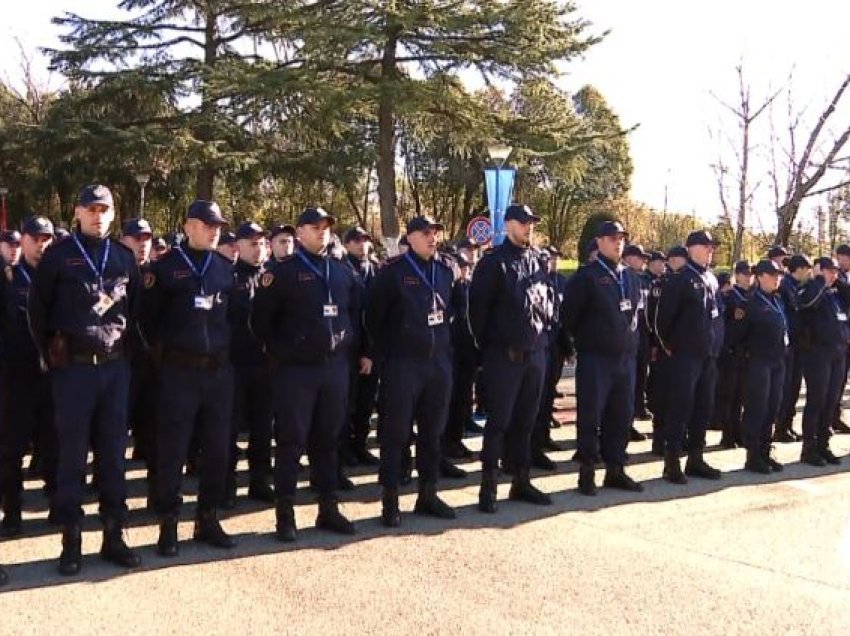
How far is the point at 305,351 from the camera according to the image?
A: 629 cm

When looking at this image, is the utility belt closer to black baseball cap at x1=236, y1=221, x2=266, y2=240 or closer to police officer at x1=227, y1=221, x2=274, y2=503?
police officer at x1=227, y1=221, x2=274, y2=503

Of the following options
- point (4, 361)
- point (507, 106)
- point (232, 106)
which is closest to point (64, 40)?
point (232, 106)

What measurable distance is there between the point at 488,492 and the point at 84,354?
10.4 feet

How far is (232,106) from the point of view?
94.2 feet

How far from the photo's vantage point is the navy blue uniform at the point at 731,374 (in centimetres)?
1005

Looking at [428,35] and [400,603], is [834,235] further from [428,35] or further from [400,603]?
[400,603]

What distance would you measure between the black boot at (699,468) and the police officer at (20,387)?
548 cm

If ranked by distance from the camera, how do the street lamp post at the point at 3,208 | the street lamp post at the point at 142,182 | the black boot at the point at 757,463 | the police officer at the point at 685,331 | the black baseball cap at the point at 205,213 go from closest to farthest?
the black baseball cap at the point at 205,213 < the police officer at the point at 685,331 < the black boot at the point at 757,463 < the street lamp post at the point at 142,182 < the street lamp post at the point at 3,208

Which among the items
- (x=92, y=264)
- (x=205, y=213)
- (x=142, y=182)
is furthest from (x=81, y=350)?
(x=142, y=182)

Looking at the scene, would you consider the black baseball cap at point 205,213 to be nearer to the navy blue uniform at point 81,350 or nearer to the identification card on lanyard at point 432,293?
the navy blue uniform at point 81,350

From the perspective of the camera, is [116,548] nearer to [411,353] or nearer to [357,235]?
[411,353]

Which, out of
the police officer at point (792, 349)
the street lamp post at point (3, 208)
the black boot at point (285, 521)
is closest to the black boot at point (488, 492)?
the black boot at point (285, 521)

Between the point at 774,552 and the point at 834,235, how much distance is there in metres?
29.6

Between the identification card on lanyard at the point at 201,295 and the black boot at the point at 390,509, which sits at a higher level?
the identification card on lanyard at the point at 201,295
